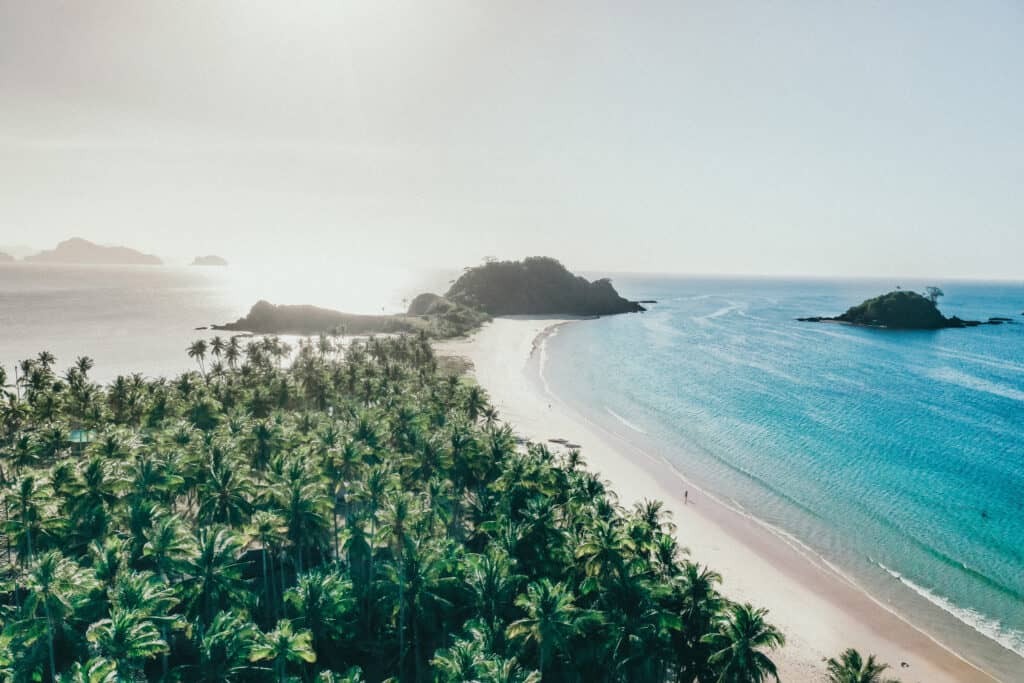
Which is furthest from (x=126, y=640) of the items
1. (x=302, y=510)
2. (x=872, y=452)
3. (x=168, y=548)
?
(x=872, y=452)

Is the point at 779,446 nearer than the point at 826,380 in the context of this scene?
Yes

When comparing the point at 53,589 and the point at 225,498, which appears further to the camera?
the point at 225,498

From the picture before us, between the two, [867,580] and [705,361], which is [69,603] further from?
[705,361]

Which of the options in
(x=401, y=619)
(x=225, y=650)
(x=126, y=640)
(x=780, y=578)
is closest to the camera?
(x=126, y=640)

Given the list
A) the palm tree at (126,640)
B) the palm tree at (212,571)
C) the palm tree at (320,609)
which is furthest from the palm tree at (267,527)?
the palm tree at (126,640)

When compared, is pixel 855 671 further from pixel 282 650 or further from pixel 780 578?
pixel 282 650

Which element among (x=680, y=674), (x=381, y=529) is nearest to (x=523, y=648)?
(x=680, y=674)

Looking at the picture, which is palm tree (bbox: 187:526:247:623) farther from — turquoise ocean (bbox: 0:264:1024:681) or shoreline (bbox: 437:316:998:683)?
turquoise ocean (bbox: 0:264:1024:681)
